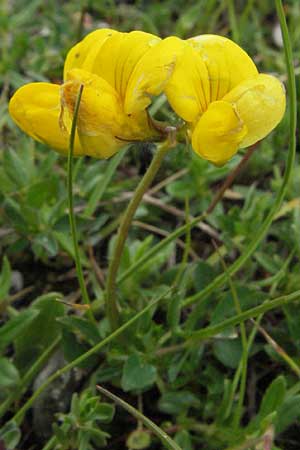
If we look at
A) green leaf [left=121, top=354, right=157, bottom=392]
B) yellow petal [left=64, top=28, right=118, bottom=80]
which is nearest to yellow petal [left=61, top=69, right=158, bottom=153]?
yellow petal [left=64, top=28, right=118, bottom=80]

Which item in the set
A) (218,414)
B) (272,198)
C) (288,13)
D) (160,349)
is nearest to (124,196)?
(272,198)

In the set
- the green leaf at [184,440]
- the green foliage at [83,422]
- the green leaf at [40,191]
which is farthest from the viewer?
the green leaf at [40,191]

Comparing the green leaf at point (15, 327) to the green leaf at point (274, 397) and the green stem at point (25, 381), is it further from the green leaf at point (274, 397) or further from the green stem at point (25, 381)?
the green leaf at point (274, 397)

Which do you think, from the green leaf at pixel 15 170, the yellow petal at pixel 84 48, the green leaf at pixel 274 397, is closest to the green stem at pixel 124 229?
the yellow petal at pixel 84 48

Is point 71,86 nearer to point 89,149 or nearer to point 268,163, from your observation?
point 89,149

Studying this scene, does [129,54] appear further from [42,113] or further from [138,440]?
[138,440]

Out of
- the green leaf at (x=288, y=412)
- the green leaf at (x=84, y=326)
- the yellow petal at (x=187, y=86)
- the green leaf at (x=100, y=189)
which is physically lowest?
the green leaf at (x=288, y=412)
